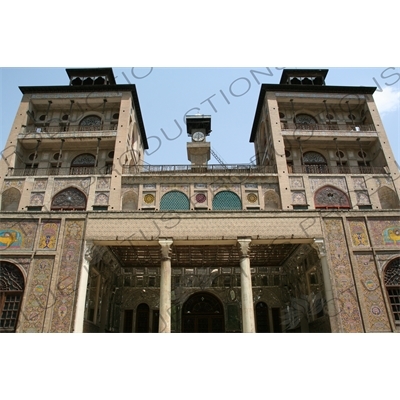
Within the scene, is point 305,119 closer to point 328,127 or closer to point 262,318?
Answer: point 328,127

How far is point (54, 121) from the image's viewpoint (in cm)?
2450

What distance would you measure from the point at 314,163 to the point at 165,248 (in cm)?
1327

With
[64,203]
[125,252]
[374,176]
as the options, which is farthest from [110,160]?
[374,176]

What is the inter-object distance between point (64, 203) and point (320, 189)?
16.0 metres

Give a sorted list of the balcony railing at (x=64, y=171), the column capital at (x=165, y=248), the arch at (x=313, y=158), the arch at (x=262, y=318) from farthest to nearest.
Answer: the arch at (x=313, y=158), the balcony railing at (x=64, y=171), the arch at (x=262, y=318), the column capital at (x=165, y=248)

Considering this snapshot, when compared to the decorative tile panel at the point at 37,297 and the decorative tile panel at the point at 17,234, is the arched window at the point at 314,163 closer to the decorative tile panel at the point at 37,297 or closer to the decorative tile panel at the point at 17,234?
the decorative tile panel at the point at 37,297

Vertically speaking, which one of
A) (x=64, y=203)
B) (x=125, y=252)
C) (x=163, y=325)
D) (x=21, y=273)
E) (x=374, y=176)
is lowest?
(x=163, y=325)

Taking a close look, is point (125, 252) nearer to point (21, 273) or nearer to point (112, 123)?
point (21, 273)

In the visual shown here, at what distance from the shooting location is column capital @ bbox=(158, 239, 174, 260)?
15959 mm

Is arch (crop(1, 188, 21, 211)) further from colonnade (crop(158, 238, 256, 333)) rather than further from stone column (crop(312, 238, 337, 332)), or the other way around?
stone column (crop(312, 238, 337, 332))

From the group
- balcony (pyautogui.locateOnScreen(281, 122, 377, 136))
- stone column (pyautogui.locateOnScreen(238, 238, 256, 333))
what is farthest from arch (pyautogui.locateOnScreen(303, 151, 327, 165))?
stone column (pyautogui.locateOnScreen(238, 238, 256, 333))

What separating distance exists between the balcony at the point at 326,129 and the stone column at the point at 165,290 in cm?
1222

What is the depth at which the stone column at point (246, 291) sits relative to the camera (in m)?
14.8

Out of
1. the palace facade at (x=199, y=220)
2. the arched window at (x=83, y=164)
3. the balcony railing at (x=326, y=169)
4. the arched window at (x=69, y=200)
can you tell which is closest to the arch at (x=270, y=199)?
the palace facade at (x=199, y=220)
